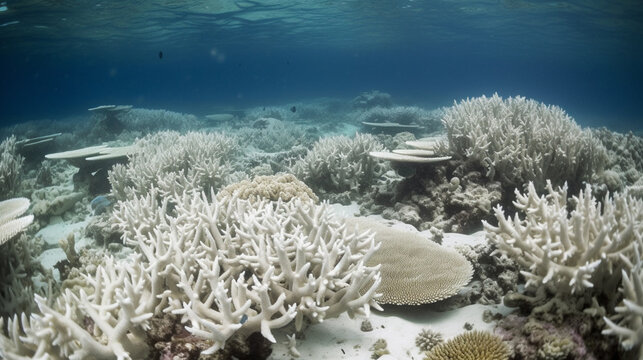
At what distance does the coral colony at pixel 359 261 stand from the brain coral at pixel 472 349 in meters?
0.01

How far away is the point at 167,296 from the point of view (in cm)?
311

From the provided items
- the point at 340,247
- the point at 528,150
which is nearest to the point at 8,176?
the point at 340,247

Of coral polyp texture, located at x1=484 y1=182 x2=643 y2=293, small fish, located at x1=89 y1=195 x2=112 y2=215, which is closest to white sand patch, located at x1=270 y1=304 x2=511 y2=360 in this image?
coral polyp texture, located at x1=484 y1=182 x2=643 y2=293

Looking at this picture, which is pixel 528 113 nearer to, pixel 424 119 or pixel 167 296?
pixel 167 296

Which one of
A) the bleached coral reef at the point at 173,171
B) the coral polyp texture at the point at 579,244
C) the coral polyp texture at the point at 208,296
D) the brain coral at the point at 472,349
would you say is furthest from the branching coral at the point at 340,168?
the brain coral at the point at 472,349

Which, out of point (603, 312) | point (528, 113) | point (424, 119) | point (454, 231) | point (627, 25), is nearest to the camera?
point (603, 312)

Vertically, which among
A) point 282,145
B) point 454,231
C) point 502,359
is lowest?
point 282,145

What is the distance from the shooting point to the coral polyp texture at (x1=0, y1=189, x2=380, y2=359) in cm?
256

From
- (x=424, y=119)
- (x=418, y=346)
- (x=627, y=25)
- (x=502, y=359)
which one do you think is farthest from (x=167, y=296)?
(x=627, y=25)

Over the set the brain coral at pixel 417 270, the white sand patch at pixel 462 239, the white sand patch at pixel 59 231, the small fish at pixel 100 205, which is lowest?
the white sand patch at pixel 59 231

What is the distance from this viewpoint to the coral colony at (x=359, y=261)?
2797 mm

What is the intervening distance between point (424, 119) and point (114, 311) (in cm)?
1897

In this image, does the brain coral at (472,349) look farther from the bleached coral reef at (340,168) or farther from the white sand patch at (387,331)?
the bleached coral reef at (340,168)

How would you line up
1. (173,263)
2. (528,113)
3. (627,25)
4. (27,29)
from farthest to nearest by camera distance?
(627,25)
(27,29)
(528,113)
(173,263)
